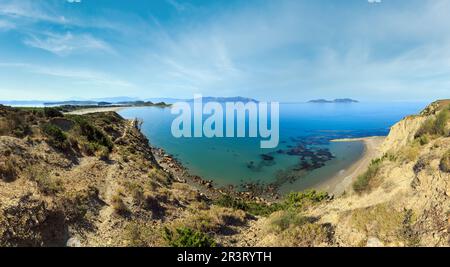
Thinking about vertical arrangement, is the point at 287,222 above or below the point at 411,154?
below

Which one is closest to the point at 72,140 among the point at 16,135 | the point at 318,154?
the point at 16,135

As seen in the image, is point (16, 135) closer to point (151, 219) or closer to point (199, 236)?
point (151, 219)

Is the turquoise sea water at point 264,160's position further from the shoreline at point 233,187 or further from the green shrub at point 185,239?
the green shrub at point 185,239

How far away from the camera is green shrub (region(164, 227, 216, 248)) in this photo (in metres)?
12.4

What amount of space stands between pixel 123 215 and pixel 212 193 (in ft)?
73.1

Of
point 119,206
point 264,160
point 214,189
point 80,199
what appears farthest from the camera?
point 264,160

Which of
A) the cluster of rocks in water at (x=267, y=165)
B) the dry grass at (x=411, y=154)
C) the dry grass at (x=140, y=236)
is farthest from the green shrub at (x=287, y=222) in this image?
the cluster of rocks in water at (x=267, y=165)

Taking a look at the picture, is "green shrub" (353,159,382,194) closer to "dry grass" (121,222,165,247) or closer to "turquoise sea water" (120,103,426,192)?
"dry grass" (121,222,165,247)

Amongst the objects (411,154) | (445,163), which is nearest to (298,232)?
(445,163)

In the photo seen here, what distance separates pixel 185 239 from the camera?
12.6m

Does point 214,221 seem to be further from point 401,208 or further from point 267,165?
point 267,165

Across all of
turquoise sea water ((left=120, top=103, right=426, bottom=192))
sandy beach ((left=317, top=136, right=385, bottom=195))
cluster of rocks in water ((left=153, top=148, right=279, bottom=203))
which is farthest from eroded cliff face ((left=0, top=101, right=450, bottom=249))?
turquoise sea water ((left=120, top=103, right=426, bottom=192))

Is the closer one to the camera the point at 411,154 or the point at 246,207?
the point at 411,154
